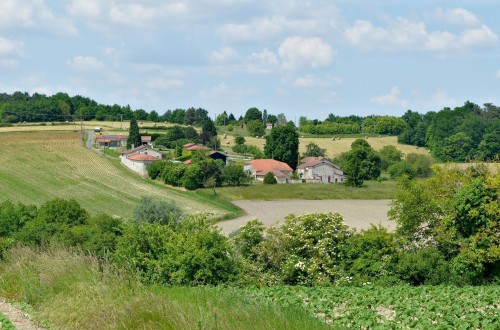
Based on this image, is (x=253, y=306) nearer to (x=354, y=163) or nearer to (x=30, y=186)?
(x=30, y=186)

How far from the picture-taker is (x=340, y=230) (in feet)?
99.3

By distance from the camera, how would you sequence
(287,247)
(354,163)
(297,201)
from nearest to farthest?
(287,247), (297,201), (354,163)

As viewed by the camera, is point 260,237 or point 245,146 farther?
point 245,146

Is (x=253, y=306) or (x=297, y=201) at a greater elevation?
(x=253, y=306)

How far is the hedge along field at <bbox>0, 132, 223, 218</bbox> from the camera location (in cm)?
6738

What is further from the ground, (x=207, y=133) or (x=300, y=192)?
(x=207, y=133)

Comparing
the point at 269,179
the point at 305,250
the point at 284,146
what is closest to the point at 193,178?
the point at 269,179

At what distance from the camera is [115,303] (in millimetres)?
13195

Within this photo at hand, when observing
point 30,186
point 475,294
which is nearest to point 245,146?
point 30,186

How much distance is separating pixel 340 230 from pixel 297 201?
139ft

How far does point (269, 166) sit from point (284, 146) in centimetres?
1055

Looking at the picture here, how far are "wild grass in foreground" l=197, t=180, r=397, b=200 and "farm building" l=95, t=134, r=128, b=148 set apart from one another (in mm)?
28790

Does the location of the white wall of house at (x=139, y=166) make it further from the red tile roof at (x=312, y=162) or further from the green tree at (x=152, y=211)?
the green tree at (x=152, y=211)

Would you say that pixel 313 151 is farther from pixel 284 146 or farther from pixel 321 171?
pixel 321 171
